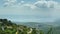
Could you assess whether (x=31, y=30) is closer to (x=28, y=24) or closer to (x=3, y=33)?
(x=28, y=24)

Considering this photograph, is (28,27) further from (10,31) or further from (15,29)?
(10,31)

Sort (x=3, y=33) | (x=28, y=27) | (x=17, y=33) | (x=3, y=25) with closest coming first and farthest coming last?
(x=3, y=33) < (x=17, y=33) < (x=3, y=25) < (x=28, y=27)

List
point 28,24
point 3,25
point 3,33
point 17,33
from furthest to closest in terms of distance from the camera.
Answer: point 28,24 → point 3,25 → point 17,33 → point 3,33

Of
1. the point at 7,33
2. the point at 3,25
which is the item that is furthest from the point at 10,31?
the point at 3,25

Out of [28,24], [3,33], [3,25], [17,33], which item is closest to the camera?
[3,33]

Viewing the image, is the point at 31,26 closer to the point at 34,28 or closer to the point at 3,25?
the point at 34,28

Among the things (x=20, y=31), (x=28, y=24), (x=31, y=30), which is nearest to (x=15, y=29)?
(x=20, y=31)

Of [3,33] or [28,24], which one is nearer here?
[3,33]

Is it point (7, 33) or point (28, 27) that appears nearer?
point (7, 33)
